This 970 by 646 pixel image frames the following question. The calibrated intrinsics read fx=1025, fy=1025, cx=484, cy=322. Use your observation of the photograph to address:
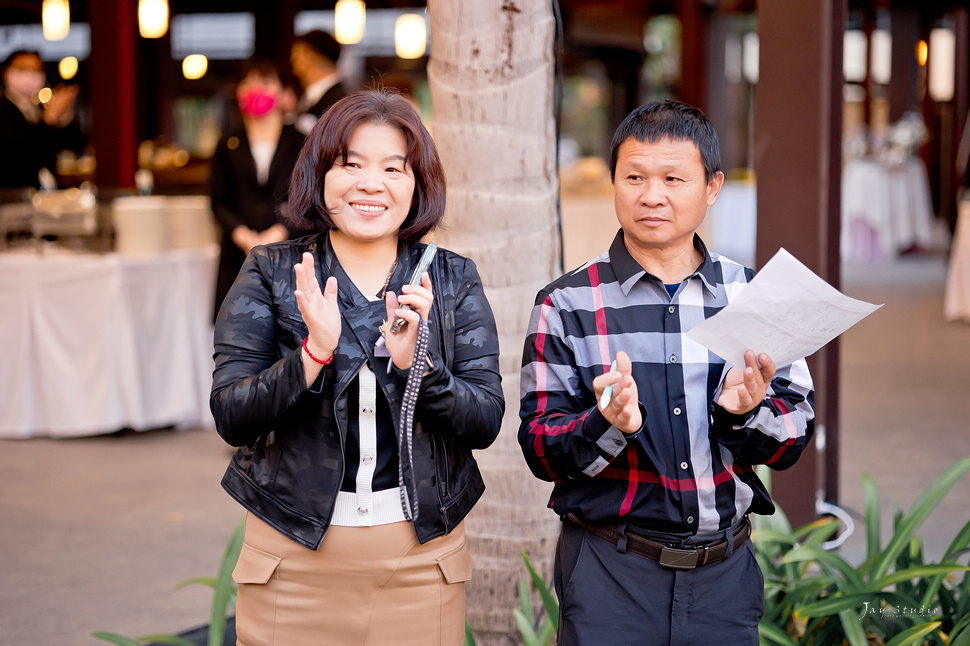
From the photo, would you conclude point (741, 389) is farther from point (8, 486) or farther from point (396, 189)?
point (8, 486)

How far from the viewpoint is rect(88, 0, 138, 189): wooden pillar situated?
822 cm

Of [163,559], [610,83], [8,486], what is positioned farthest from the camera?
[610,83]

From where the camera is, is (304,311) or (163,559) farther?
(163,559)

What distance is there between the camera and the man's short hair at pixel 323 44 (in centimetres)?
489

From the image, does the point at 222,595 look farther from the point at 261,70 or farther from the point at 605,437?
the point at 261,70

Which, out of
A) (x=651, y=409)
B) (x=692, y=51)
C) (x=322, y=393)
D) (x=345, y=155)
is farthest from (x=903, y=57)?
(x=322, y=393)

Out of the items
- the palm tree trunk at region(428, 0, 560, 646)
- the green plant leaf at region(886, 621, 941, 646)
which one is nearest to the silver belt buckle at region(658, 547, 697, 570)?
the green plant leaf at region(886, 621, 941, 646)

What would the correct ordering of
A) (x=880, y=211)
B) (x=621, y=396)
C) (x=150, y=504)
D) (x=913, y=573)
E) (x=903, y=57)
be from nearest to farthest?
(x=621, y=396) → (x=913, y=573) → (x=150, y=504) → (x=880, y=211) → (x=903, y=57)

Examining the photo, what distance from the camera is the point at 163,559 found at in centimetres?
374

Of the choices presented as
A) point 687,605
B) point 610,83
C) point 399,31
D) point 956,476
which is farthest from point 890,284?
point 610,83

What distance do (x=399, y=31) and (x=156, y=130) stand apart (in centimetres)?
841

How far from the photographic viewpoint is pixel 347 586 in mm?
1708

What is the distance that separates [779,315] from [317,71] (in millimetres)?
3847

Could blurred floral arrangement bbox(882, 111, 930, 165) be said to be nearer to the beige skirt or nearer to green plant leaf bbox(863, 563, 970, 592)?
green plant leaf bbox(863, 563, 970, 592)
